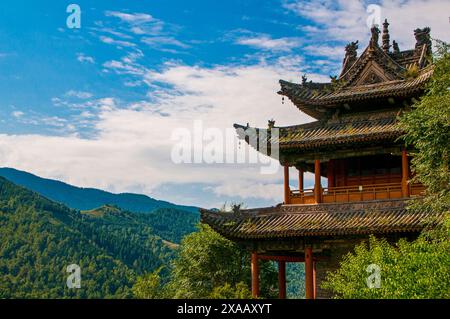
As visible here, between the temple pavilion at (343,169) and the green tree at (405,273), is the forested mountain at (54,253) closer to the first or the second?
the temple pavilion at (343,169)

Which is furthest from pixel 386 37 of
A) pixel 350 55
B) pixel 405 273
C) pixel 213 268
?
pixel 213 268

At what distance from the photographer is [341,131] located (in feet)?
92.1

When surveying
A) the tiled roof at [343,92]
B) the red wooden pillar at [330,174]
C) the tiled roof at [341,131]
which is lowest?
the red wooden pillar at [330,174]

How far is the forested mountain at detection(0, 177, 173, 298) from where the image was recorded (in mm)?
139875

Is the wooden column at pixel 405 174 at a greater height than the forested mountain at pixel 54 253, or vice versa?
the forested mountain at pixel 54 253

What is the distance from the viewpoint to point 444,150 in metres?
21.0

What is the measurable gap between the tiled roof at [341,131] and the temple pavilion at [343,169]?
0.13 feet

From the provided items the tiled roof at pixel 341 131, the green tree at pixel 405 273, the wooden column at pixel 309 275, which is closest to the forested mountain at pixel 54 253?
the tiled roof at pixel 341 131

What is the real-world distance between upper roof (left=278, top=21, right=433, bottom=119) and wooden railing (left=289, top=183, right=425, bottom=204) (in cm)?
360

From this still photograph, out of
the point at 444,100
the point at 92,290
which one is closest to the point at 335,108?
the point at 444,100

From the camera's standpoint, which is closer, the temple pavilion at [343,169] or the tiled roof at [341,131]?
the temple pavilion at [343,169]

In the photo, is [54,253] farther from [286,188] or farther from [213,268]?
[286,188]

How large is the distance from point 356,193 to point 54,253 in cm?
13925

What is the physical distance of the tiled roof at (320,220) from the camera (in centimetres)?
2453
